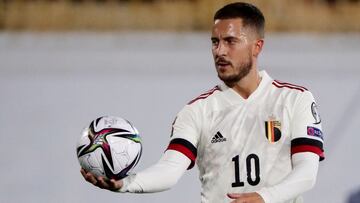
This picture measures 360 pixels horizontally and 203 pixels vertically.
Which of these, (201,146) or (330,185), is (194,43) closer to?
(330,185)

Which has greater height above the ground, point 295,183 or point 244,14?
point 244,14

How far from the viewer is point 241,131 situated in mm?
3986

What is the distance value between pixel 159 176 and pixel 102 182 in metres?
0.29

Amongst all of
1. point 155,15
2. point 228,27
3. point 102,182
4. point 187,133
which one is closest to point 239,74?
point 228,27

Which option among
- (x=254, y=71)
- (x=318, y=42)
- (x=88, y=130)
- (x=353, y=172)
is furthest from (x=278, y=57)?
(x=88, y=130)

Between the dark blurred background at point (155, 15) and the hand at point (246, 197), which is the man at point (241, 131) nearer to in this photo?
the hand at point (246, 197)

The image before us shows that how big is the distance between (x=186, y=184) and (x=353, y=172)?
99 cm

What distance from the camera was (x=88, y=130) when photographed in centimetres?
371

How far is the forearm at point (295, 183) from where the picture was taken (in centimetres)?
370

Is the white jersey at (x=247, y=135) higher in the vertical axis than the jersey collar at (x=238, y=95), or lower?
lower

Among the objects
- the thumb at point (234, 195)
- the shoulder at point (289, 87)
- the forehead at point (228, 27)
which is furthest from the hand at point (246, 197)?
the forehead at point (228, 27)

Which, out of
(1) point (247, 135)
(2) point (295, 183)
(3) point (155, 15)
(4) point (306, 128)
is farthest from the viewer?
(3) point (155, 15)

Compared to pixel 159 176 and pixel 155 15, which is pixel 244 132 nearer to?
pixel 159 176

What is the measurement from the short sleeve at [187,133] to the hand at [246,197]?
0.37 metres
